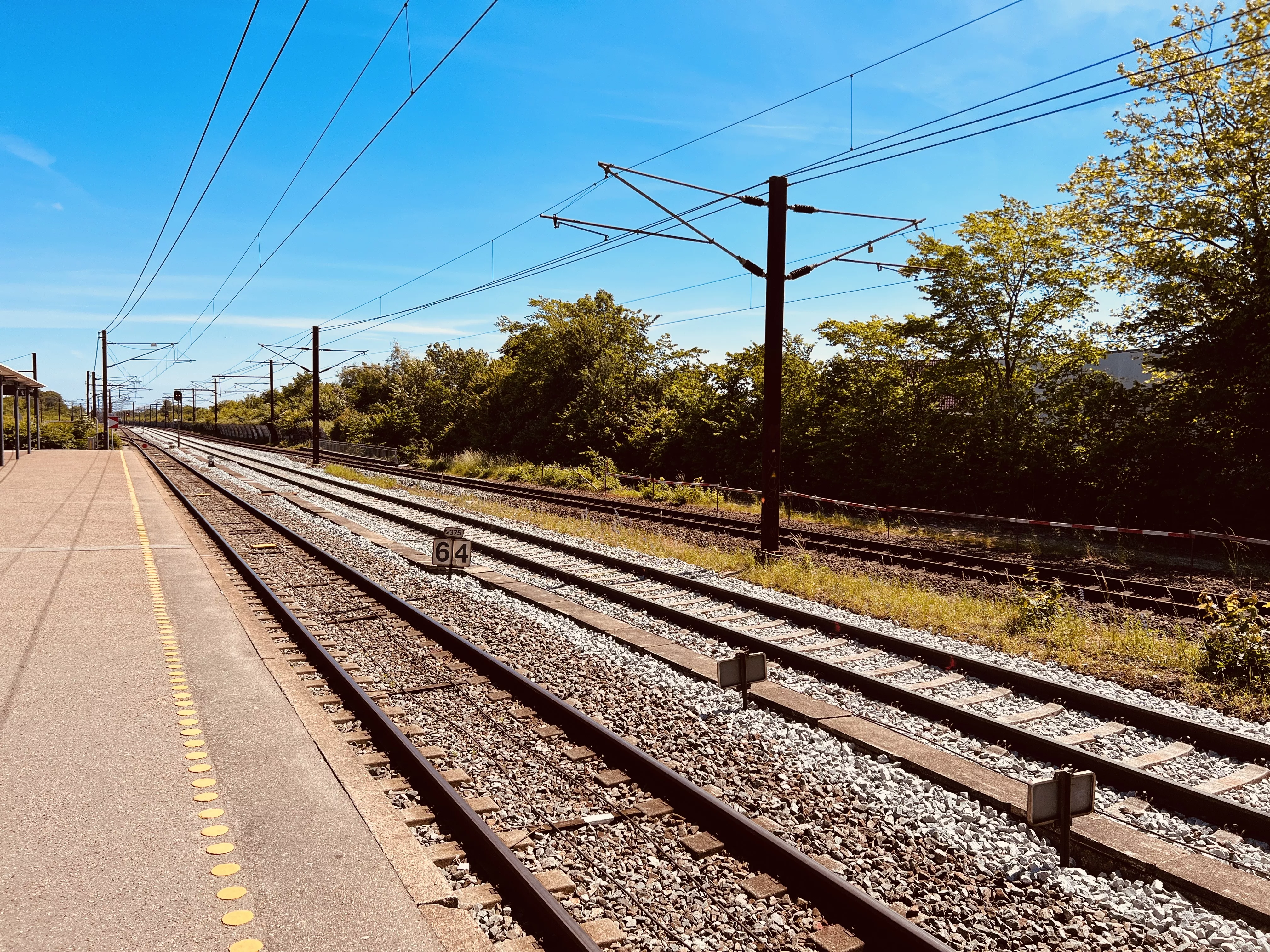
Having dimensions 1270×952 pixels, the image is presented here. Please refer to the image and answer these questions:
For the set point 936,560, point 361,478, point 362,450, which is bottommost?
point 936,560

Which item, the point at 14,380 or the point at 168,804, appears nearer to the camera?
the point at 168,804

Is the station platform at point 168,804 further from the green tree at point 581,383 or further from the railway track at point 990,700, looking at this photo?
the green tree at point 581,383

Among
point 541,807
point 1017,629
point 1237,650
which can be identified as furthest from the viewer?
point 1017,629

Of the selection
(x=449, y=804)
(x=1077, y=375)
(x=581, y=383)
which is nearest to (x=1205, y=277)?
(x=1077, y=375)

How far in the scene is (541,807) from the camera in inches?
219

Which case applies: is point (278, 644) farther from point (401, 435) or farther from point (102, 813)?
point (401, 435)

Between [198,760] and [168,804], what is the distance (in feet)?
2.56

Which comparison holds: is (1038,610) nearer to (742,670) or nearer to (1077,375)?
(742,670)

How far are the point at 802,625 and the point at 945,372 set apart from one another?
587 inches

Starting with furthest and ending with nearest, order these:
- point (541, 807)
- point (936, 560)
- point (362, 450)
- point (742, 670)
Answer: point (362, 450) < point (936, 560) < point (742, 670) < point (541, 807)

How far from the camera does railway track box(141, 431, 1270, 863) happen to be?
19.3 ft

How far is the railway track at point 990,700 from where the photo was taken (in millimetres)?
5891

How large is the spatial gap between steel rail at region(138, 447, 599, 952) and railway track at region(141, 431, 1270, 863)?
3.43 m

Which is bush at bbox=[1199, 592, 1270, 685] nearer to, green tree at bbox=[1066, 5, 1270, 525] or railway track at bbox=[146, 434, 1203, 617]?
railway track at bbox=[146, 434, 1203, 617]
